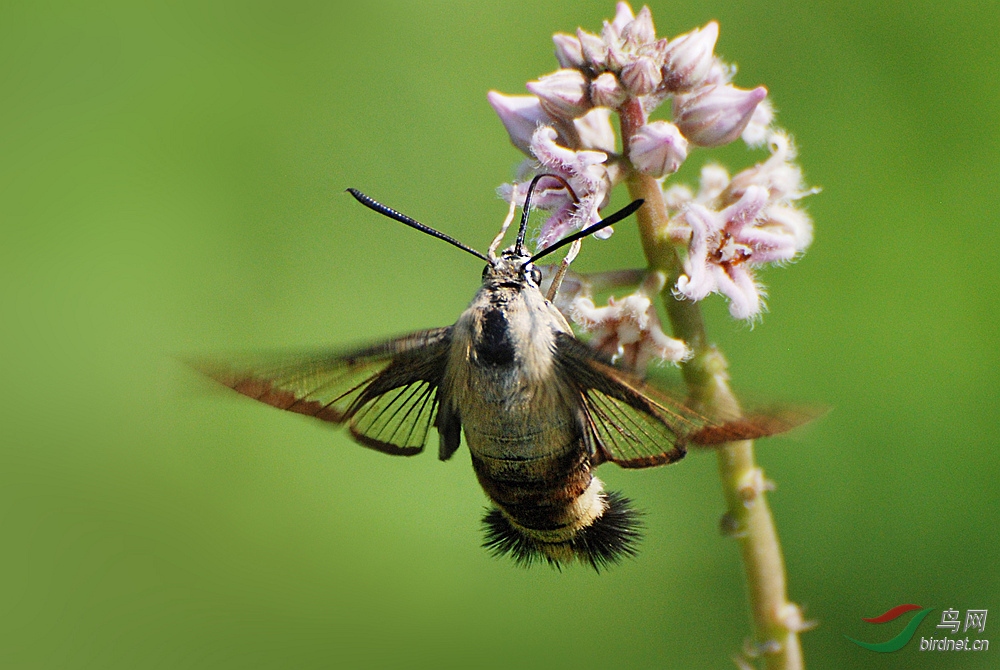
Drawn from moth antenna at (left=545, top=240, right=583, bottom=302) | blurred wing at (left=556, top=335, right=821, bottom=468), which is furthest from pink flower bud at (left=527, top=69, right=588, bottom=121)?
blurred wing at (left=556, top=335, right=821, bottom=468)

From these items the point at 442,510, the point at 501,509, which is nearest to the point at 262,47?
the point at 442,510

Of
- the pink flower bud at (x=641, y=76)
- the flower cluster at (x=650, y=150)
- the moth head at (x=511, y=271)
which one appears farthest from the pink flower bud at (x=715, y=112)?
the moth head at (x=511, y=271)

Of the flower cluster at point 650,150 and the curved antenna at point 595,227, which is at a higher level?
the flower cluster at point 650,150

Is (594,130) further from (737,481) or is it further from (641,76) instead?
(737,481)

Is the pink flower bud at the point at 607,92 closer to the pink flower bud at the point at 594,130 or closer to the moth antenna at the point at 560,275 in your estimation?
the pink flower bud at the point at 594,130

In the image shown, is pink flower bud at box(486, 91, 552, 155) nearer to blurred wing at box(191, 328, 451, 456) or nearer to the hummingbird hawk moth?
the hummingbird hawk moth

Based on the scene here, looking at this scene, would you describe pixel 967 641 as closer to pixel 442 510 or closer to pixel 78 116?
pixel 442 510
